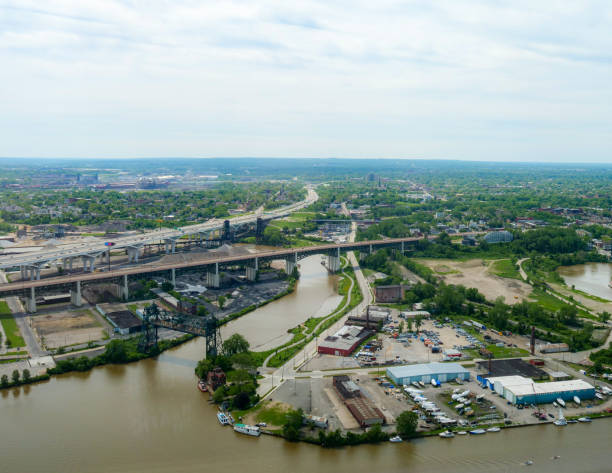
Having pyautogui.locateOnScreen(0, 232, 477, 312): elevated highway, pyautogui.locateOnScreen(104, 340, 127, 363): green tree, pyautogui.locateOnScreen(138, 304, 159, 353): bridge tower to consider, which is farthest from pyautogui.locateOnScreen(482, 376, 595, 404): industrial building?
pyautogui.locateOnScreen(0, 232, 477, 312): elevated highway

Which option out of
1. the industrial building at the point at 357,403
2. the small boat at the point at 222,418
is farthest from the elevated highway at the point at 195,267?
the industrial building at the point at 357,403

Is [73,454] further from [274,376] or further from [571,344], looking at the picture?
[571,344]

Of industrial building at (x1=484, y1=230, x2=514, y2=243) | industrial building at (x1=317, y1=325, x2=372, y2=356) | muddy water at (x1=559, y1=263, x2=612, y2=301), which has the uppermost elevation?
industrial building at (x1=484, y1=230, x2=514, y2=243)

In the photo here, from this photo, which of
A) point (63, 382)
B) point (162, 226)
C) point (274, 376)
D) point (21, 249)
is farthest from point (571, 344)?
point (162, 226)

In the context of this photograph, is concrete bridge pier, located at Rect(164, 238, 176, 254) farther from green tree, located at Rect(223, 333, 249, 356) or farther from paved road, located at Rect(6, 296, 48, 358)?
green tree, located at Rect(223, 333, 249, 356)

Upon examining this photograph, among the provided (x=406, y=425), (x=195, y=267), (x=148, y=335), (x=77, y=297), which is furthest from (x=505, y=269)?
(x=77, y=297)

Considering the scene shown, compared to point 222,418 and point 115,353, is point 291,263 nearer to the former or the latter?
point 115,353

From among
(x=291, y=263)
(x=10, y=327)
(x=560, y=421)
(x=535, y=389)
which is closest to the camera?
(x=560, y=421)
